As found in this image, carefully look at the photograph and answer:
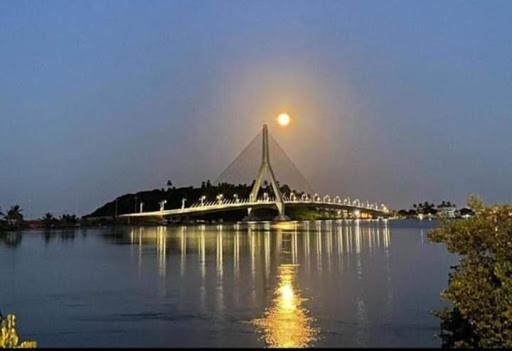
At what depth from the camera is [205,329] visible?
1711cm

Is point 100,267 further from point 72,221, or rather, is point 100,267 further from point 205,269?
point 72,221

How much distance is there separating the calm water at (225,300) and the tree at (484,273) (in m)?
4.46

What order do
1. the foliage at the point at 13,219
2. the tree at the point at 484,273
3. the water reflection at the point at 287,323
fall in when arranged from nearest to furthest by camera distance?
the tree at the point at 484,273 < the water reflection at the point at 287,323 < the foliage at the point at 13,219

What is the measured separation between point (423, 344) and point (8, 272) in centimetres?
2586

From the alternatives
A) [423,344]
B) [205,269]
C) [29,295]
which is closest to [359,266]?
[205,269]

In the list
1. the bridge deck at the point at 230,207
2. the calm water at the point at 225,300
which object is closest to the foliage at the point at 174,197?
the bridge deck at the point at 230,207

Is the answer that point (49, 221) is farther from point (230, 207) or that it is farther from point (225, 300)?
point (225, 300)

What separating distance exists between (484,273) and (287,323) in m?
7.53

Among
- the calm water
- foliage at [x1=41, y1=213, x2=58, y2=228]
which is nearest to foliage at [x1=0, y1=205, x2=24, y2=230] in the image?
foliage at [x1=41, y1=213, x2=58, y2=228]

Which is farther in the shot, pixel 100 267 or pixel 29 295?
pixel 100 267

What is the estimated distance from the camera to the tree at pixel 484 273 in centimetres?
1053

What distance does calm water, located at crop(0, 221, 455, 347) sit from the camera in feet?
53.6

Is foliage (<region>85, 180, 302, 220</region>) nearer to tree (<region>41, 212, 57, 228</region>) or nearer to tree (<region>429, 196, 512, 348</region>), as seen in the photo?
tree (<region>41, 212, 57, 228</region>)

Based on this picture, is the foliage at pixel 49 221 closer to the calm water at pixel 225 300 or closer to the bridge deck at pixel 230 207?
the bridge deck at pixel 230 207
